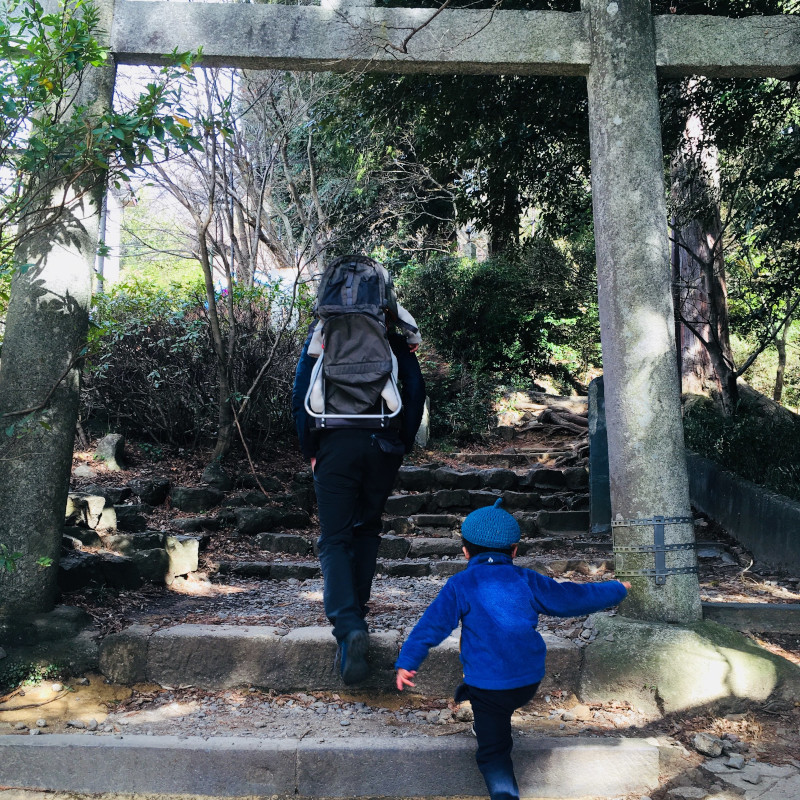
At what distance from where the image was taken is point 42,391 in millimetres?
4051

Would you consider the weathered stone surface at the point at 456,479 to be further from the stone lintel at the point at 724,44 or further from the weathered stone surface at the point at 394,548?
the stone lintel at the point at 724,44

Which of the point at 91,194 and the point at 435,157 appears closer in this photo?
the point at 91,194

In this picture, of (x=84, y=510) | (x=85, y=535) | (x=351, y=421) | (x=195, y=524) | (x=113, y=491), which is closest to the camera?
(x=351, y=421)

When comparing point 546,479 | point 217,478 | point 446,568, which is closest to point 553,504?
point 546,479

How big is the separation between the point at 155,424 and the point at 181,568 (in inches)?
149

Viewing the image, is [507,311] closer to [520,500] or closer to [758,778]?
[520,500]

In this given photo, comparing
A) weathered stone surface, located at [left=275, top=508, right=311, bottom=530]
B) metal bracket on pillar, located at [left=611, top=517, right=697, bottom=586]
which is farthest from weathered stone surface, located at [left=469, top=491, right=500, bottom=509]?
metal bracket on pillar, located at [left=611, top=517, right=697, bottom=586]

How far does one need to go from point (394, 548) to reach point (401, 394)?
11.4 ft

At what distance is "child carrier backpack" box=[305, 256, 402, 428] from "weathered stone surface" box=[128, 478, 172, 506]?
452cm

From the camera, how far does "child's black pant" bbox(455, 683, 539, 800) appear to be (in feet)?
9.06

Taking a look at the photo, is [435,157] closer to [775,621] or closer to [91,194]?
[91,194]

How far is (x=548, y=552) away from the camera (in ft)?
22.7

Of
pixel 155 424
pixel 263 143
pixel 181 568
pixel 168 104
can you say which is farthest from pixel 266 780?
pixel 263 143

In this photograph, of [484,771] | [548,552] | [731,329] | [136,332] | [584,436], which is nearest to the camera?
[484,771]
